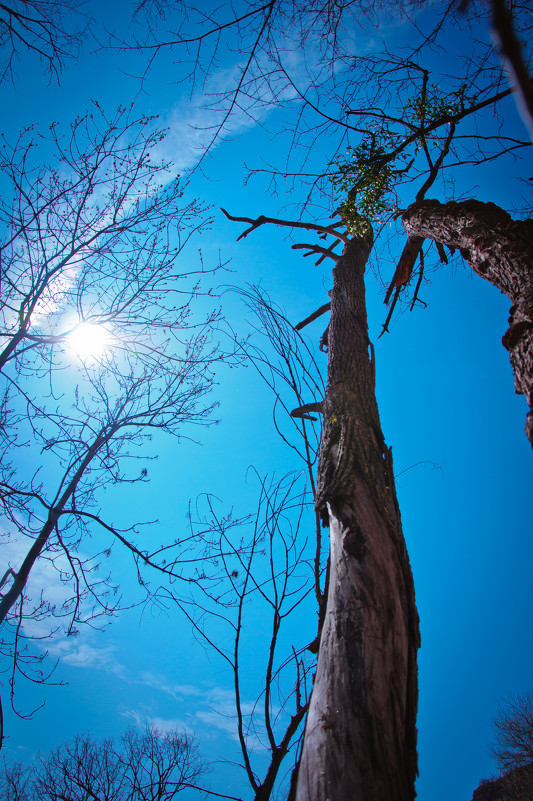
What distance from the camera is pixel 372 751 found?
1.22 m

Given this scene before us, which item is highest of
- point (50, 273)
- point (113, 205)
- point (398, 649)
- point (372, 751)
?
point (113, 205)

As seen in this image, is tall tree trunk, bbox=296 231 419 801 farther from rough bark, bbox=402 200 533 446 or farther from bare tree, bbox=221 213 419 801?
rough bark, bbox=402 200 533 446

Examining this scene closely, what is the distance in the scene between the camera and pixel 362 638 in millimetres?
1486

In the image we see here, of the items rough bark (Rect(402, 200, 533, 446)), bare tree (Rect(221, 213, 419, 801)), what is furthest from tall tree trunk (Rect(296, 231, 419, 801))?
rough bark (Rect(402, 200, 533, 446))

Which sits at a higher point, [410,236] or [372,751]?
[410,236]

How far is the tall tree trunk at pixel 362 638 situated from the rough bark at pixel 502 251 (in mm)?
950

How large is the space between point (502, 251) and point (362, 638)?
193 centimetres

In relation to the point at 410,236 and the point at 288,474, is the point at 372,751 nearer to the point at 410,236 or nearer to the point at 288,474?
the point at 288,474

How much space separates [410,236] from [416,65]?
4.49ft

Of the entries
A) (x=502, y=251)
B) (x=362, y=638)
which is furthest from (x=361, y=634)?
(x=502, y=251)

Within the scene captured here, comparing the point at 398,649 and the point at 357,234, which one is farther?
the point at 357,234

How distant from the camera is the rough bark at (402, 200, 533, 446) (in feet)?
4.58

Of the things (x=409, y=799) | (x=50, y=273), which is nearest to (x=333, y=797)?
(x=409, y=799)

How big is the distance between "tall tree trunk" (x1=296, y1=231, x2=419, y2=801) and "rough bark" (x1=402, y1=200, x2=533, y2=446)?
95 cm
